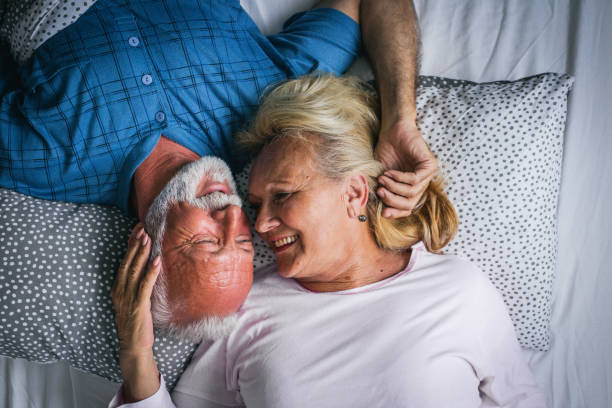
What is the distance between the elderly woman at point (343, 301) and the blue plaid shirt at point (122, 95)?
0.20 m

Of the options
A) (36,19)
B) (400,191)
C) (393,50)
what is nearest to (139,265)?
(400,191)

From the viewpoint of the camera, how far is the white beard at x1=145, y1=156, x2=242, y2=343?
50.4 inches

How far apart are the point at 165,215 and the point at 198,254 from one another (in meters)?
0.20

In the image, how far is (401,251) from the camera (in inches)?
59.4

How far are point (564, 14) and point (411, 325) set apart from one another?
142 cm

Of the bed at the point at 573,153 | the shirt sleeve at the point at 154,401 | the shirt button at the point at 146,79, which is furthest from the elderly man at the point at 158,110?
the bed at the point at 573,153

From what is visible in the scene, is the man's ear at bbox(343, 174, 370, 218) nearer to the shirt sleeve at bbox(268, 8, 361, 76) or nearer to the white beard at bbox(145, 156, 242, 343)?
the white beard at bbox(145, 156, 242, 343)

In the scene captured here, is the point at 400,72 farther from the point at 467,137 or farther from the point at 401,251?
the point at 401,251

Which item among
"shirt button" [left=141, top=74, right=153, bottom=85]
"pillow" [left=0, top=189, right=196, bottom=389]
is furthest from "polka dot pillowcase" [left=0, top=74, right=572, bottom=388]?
"shirt button" [left=141, top=74, right=153, bottom=85]

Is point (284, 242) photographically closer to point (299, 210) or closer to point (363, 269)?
point (299, 210)

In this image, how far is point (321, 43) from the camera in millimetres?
1677

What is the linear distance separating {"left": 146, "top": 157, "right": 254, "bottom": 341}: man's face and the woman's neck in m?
0.30

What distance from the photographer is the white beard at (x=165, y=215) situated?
128cm

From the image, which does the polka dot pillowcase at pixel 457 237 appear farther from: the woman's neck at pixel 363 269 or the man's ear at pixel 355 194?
the man's ear at pixel 355 194
